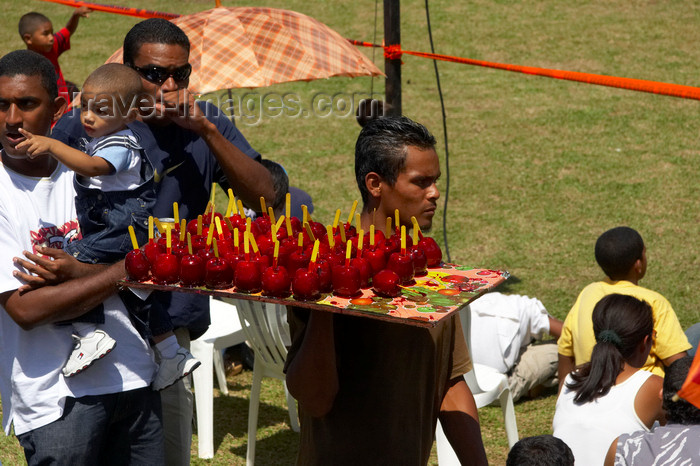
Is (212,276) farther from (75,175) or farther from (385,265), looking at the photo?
(75,175)

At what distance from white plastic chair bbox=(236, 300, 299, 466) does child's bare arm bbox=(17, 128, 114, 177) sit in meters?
1.84

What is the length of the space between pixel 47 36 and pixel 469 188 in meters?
5.33

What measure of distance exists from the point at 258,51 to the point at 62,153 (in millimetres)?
3106

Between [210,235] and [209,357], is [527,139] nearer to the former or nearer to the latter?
[209,357]

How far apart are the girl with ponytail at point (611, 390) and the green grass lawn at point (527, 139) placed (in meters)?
1.04

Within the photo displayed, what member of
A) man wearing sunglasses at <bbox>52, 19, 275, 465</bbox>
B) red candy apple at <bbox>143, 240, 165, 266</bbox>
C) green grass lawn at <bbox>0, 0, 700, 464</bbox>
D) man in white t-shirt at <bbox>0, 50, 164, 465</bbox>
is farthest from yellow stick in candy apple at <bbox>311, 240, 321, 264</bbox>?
green grass lawn at <bbox>0, 0, 700, 464</bbox>

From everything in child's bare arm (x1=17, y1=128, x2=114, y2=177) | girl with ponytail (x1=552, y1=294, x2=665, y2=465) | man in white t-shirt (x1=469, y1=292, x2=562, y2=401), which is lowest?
man in white t-shirt (x1=469, y1=292, x2=562, y2=401)

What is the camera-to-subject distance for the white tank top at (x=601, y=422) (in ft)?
12.3

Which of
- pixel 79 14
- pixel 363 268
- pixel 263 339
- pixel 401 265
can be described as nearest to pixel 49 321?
pixel 363 268

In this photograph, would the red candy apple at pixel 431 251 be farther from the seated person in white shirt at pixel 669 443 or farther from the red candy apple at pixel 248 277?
the seated person in white shirt at pixel 669 443

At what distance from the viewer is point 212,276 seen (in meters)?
2.45

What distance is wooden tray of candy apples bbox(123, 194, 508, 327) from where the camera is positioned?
227 centimetres

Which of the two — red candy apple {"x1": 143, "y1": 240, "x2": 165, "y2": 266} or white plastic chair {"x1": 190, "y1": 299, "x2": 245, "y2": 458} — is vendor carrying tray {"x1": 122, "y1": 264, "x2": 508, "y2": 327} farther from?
white plastic chair {"x1": 190, "y1": 299, "x2": 245, "y2": 458}

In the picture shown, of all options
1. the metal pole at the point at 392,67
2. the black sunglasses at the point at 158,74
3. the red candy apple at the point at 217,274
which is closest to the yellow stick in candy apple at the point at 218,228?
the red candy apple at the point at 217,274
